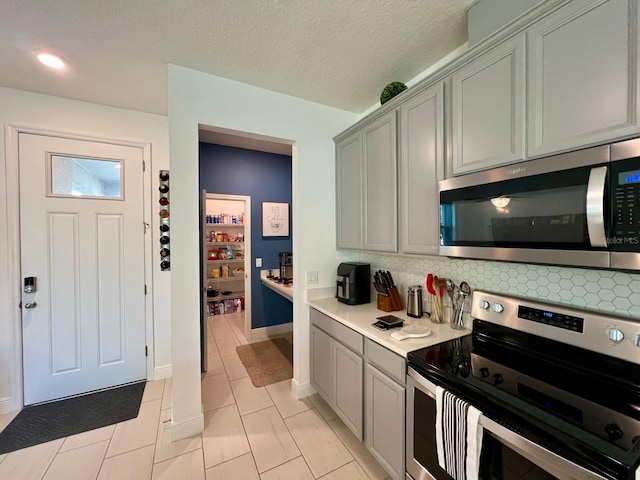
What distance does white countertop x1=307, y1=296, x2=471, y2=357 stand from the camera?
1.45 m

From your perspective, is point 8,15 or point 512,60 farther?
point 8,15

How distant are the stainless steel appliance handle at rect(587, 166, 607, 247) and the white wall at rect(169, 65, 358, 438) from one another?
185 cm

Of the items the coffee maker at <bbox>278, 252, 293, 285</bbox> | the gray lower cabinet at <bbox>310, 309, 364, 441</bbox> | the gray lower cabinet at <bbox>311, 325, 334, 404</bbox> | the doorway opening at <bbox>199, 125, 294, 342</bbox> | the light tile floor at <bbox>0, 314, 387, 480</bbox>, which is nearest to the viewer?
the light tile floor at <bbox>0, 314, 387, 480</bbox>

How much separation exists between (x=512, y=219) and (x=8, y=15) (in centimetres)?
289

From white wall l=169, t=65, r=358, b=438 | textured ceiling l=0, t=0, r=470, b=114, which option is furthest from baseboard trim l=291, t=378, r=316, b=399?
textured ceiling l=0, t=0, r=470, b=114

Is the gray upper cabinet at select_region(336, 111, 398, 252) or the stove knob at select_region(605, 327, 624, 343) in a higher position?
the gray upper cabinet at select_region(336, 111, 398, 252)

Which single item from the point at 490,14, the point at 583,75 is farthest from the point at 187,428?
the point at 490,14

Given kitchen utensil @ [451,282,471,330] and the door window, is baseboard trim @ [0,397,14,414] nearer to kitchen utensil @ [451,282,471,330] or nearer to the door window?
the door window

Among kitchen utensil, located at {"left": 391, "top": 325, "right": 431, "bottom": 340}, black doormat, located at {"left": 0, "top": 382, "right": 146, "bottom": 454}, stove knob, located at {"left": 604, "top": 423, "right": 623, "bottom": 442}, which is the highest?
kitchen utensil, located at {"left": 391, "top": 325, "right": 431, "bottom": 340}

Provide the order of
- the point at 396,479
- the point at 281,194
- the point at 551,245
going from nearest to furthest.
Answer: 1. the point at 551,245
2. the point at 396,479
3. the point at 281,194

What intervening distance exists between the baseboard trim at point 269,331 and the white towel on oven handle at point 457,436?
3.06 m

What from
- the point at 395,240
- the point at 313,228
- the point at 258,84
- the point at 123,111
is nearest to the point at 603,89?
the point at 395,240

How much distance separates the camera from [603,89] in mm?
902

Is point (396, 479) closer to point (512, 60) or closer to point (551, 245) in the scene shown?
point (551, 245)
